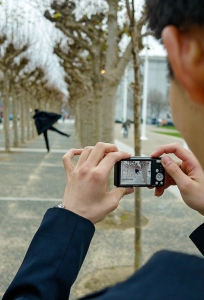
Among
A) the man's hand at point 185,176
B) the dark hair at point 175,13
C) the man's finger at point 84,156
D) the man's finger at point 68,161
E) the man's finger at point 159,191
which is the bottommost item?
the man's finger at point 159,191

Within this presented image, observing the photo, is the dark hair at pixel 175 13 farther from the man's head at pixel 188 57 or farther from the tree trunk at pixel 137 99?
the tree trunk at pixel 137 99

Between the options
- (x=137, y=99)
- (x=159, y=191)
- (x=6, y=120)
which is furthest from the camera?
(x=6, y=120)

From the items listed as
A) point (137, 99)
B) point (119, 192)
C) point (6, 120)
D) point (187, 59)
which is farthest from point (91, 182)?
point (6, 120)

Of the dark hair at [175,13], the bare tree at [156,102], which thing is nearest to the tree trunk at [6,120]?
the dark hair at [175,13]

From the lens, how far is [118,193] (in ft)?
4.43

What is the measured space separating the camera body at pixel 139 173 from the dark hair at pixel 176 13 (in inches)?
26.8

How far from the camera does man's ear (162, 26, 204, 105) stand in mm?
621

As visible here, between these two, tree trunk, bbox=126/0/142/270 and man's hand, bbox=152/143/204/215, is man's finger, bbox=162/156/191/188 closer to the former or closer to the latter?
man's hand, bbox=152/143/204/215

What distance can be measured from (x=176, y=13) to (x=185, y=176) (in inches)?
30.0

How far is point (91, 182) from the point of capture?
1.19 m

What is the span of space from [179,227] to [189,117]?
576 centimetres

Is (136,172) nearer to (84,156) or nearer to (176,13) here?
(84,156)

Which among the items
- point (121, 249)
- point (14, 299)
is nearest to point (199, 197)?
point (14, 299)

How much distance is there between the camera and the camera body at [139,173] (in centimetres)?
138
